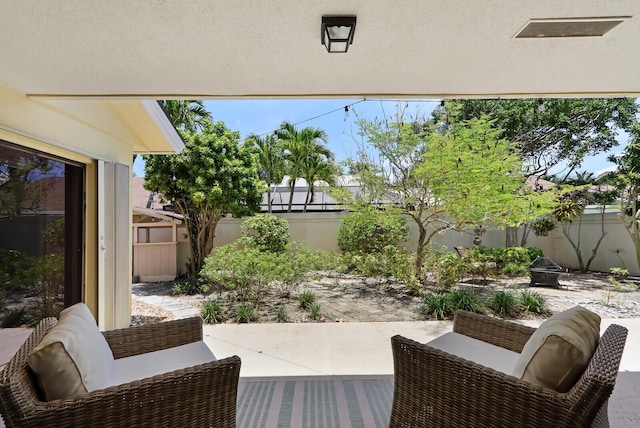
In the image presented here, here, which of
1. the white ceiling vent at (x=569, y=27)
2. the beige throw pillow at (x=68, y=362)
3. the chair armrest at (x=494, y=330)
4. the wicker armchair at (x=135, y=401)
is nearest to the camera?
the wicker armchair at (x=135, y=401)

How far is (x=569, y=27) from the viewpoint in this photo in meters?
2.11

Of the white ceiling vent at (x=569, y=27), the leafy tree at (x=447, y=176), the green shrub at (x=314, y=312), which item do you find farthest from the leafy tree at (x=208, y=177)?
the white ceiling vent at (x=569, y=27)

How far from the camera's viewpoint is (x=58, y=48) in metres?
2.31

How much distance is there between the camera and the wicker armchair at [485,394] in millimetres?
1357

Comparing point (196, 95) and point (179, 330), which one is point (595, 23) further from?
point (179, 330)

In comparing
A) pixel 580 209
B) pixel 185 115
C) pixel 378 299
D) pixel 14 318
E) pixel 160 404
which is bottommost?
pixel 378 299

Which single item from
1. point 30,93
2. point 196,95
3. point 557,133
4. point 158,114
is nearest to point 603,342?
A: point 196,95

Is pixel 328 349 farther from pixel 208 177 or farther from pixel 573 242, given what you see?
pixel 573 242

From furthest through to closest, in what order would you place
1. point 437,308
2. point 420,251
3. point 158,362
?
1. point 420,251
2. point 437,308
3. point 158,362

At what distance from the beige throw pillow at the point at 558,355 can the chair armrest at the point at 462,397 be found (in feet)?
0.33

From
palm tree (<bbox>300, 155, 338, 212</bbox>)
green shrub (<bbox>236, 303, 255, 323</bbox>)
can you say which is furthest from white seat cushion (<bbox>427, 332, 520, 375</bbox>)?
palm tree (<bbox>300, 155, 338, 212</bbox>)

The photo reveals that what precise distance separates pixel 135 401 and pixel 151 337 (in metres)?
0.98

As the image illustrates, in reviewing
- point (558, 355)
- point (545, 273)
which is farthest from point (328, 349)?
point (545, 273)

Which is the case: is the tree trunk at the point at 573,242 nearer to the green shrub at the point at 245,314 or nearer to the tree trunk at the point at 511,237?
the tree trunk at the point at 511,237
